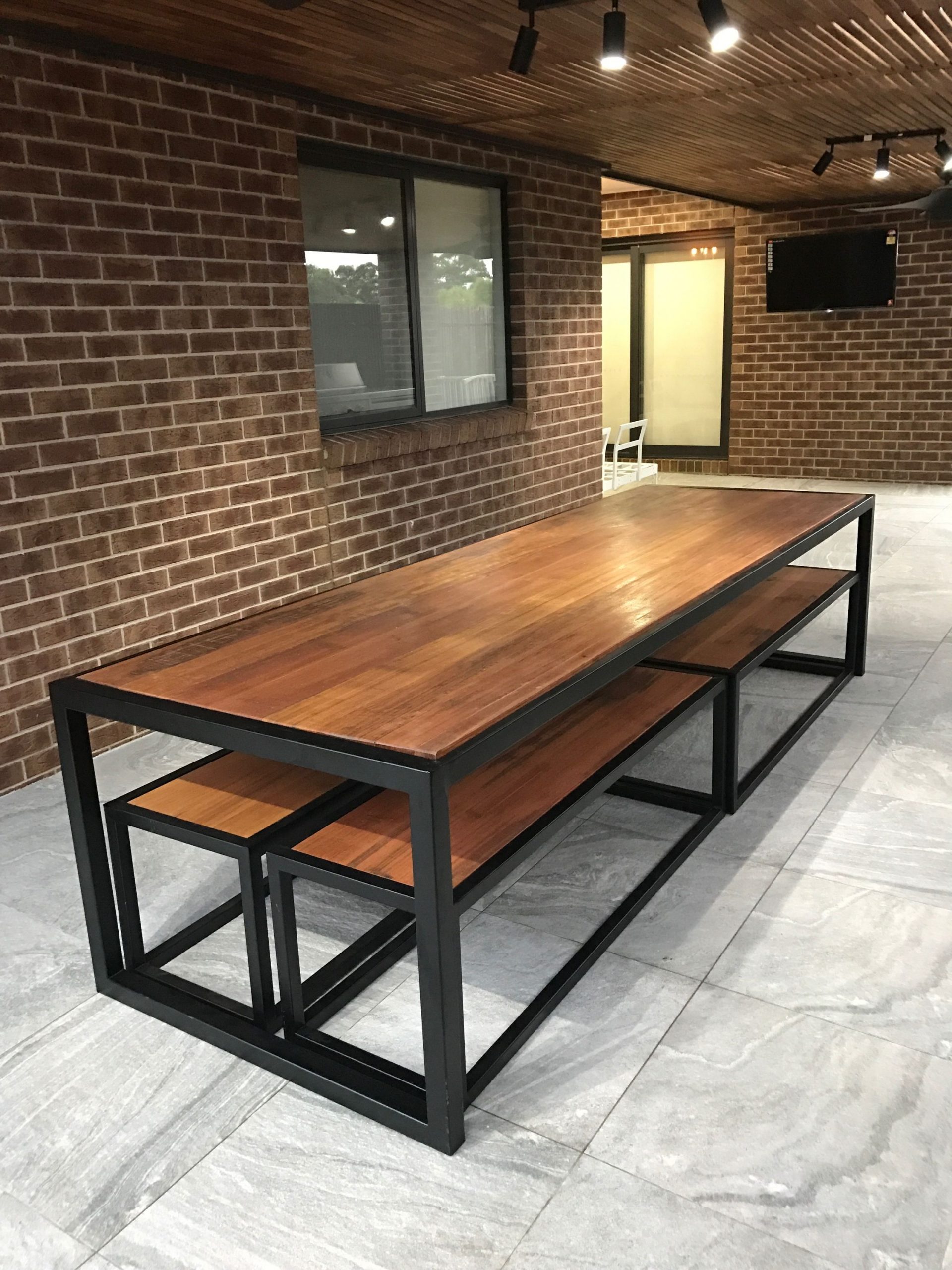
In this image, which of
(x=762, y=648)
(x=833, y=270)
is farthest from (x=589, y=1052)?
(x=833, y=270)

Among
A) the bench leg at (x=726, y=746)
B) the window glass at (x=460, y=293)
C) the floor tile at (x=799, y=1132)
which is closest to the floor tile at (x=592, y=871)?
the bench leg at (x=726, y=746)

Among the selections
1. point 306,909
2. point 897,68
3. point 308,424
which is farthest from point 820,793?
point 897,68

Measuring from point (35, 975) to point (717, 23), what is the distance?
295 cm

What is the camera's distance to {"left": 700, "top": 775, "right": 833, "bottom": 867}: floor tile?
2773mm

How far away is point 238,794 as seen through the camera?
7.20ft

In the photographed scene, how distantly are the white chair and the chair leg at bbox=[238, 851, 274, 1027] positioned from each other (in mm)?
5186

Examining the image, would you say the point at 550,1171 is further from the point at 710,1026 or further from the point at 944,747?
the point at 944,747

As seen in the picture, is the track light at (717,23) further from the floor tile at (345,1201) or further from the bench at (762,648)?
the floor tile at (345,1201)

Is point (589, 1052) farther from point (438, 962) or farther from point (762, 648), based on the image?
point (762, 648)

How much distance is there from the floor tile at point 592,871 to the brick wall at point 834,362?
6785 mm

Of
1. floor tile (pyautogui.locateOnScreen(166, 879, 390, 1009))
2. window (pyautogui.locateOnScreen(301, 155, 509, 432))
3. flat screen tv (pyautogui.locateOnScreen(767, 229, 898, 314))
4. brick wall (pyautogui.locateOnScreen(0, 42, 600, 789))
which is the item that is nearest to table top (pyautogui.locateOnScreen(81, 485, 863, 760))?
floor tile (pyautogui.locateOnScreen(166, 879, 390, 1009))

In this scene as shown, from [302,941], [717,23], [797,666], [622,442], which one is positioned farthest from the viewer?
[622,442]

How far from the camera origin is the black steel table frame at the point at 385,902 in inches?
67.4

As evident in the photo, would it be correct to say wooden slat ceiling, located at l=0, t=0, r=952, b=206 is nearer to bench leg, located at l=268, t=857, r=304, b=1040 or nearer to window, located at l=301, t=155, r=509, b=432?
window, located at l=301, t=155, r=509, b=432
